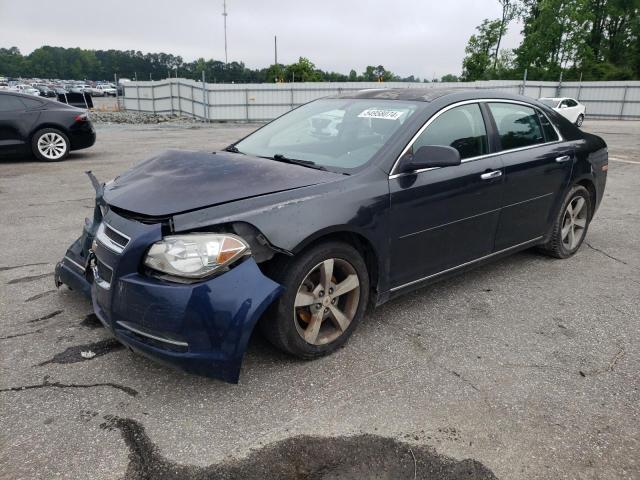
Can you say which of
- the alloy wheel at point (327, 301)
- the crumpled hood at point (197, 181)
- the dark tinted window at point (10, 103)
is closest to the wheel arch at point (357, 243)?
the alloy wheel at point (327, 301)

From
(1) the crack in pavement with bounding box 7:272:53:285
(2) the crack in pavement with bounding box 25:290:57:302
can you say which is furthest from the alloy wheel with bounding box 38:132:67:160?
(2) the crack in pavement with bounding box 25:290:57:302

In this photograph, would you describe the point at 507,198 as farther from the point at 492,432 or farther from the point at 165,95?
the point at 165,95

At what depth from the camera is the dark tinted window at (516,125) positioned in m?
4.10

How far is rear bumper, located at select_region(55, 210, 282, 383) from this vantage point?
8.08 ft

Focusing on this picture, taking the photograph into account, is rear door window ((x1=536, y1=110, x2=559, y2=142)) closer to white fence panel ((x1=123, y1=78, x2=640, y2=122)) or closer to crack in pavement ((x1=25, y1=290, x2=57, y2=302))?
crack in pavement ((x1=25, y1=290, x2=57, y2=302))

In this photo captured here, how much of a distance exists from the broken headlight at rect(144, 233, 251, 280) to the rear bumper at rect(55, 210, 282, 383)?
6cm

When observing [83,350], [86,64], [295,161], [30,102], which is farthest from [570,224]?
[86,64]

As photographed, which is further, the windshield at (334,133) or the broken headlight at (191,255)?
the windshield at (334,133)

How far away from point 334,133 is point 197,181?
4.05ft

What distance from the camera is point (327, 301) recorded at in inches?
119

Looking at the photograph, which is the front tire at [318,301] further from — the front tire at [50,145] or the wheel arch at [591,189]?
the front tire at [50,145]

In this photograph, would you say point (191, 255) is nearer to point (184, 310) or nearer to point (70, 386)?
point (184, 310)

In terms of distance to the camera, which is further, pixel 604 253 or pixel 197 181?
pixel 604 253

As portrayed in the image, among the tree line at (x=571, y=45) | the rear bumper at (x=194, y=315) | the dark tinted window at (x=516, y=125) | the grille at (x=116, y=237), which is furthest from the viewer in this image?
the tree line at (x=571, y=45)
